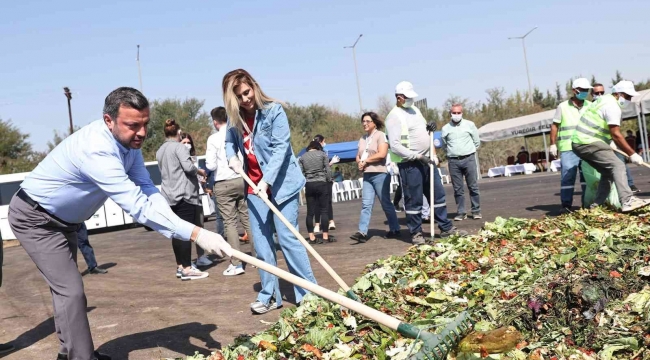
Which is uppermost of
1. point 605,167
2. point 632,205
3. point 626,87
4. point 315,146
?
point 626,87

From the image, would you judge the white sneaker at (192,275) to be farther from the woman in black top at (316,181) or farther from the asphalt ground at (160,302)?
the woman in black top at (316,181)

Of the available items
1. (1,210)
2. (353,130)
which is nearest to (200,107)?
(353,130)

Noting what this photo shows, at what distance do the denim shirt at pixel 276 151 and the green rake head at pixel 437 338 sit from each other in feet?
8.36

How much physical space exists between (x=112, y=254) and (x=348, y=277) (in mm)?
8173

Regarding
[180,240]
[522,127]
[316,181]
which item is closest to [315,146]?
[316,181]

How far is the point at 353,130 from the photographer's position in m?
58.4

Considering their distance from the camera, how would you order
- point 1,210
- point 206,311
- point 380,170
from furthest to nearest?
point 1,210 → point 380,170 → point 206,311

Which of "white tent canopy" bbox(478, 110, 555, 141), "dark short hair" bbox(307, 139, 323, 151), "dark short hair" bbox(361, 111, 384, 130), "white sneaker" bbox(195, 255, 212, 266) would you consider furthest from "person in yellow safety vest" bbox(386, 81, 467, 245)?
"white tent canopy" bbox(478, 110, 555, 141)

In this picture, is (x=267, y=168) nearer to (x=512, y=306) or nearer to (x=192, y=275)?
(x=512, y=306)

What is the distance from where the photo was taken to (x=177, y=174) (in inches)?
335

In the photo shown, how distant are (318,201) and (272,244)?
507cm

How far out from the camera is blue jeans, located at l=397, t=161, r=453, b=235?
9.13 metres

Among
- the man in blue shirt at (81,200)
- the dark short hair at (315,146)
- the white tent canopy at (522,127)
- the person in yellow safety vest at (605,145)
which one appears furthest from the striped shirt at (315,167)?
the white tent canopy at (522,127)

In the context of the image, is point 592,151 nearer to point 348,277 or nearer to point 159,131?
point 348,277
